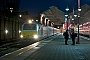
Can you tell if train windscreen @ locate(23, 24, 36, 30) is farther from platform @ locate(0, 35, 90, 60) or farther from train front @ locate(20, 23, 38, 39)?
platform @ locate(0, 35, 90, 60)

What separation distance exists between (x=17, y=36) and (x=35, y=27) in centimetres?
2198

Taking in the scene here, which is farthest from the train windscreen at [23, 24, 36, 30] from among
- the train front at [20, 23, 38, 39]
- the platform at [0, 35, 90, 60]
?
the platform at [0, 35, 90, 60]

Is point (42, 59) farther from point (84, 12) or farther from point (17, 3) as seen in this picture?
point (84, 12)

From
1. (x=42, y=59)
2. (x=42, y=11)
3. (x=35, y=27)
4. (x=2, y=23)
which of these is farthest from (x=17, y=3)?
(x=42, y=59)

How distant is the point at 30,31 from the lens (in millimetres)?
43719

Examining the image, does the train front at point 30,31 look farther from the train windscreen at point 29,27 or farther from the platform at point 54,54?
the platform at point 54,54

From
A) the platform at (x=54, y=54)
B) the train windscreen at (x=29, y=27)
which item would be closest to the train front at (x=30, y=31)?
the train windscreen at (x=29, y=27)

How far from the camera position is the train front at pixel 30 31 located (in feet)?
142

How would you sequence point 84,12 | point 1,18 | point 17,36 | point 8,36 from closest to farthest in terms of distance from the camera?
point 1,18 → point 8,36 → point 17,36 → point 84,12

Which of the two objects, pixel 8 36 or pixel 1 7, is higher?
pixel 1 7

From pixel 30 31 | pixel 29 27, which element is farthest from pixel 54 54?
pixel 29 27

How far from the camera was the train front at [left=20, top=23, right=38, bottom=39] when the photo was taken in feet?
142

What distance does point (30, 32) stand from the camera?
143 ft

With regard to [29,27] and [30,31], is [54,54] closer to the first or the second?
[30,31]
